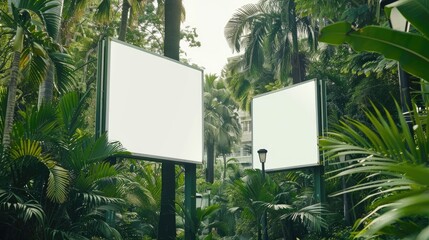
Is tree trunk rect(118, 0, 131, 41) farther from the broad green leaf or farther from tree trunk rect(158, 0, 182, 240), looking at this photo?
the broad green leaf

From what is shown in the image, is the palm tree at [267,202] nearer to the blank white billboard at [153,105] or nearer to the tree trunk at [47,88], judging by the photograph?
the blank white billboard at [153,105]

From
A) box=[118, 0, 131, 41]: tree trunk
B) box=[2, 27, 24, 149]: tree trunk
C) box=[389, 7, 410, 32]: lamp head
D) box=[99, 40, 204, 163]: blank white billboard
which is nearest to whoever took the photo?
box=[389, 7, 410, 32]: lamp head

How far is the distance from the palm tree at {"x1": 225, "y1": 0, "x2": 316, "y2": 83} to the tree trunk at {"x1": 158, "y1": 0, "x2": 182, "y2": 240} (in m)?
11.5

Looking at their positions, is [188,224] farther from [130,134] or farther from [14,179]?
[14,179]

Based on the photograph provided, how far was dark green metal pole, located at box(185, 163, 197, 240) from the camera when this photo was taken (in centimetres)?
1669

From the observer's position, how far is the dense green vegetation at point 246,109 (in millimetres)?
3961

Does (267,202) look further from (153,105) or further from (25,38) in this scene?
(25,38)

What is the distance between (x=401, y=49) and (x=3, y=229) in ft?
24.0

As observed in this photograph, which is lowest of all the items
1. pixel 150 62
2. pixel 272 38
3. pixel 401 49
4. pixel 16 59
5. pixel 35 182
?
pixel 35 182

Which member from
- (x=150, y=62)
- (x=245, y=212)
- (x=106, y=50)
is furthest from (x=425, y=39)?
(x=245, y=212)

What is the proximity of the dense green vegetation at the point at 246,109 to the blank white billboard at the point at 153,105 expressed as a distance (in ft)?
2.57

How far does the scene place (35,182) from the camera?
9.77 metres

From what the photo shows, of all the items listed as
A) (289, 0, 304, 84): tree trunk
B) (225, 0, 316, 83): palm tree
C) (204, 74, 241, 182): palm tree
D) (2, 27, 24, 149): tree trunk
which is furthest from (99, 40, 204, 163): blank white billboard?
(204, 74, 241, 182): palm tree

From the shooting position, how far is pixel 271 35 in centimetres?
2998
